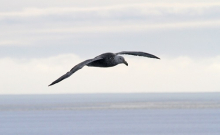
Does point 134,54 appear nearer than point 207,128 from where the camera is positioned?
Yes

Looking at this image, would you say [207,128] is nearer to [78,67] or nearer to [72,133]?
[72,133]

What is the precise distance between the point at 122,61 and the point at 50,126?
168877mm

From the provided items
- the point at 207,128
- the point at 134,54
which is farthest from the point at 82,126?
the point at 134,54

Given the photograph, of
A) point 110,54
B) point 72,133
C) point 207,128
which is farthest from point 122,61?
point 207,128

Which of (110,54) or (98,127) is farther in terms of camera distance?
(98,127)

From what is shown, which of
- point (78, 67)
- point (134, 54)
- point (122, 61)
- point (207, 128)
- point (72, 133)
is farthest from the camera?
point (207, 128)

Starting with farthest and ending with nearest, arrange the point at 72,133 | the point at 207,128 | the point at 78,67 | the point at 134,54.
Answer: the point at 207,128
the point at 72,133
the point at 134,54
the point at 78,67

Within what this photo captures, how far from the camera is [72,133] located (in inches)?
6831

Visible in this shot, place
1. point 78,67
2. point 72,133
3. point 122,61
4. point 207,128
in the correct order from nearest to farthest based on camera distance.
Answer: point 78,67 → point 122,61 → point 72,133 → point 207,128

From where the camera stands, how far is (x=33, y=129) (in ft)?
615

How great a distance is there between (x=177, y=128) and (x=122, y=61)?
159609mm

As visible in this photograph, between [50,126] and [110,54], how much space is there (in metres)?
169

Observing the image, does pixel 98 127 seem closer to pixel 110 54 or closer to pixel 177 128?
pixel 177 128

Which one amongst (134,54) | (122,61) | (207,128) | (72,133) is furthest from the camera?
(207,128)
